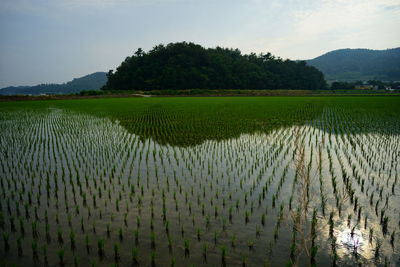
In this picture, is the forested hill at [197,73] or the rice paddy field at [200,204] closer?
the rice paddy field at [200,204]

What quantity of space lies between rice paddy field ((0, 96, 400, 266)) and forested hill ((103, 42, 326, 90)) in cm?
5845

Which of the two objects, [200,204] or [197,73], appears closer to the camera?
[200,204]

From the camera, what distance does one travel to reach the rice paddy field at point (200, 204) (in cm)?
347

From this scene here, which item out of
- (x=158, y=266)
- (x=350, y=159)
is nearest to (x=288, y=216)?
(x=158, y=266)

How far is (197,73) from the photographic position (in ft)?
225

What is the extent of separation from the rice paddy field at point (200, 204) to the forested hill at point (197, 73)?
5845cm

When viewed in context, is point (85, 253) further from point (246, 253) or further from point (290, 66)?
point (290, 66)

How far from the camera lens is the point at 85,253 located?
356cm

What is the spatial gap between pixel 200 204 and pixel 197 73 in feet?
215

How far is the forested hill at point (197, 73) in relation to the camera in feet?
221

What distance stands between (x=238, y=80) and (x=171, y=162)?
6853cm

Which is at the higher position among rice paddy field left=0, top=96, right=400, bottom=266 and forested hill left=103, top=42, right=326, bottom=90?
forested hill left=103, top=42, right=326, bottom=90

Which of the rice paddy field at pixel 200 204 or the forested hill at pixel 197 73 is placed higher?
the forested hill at pixel 197 73

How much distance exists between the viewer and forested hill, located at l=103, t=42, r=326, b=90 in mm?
67500
